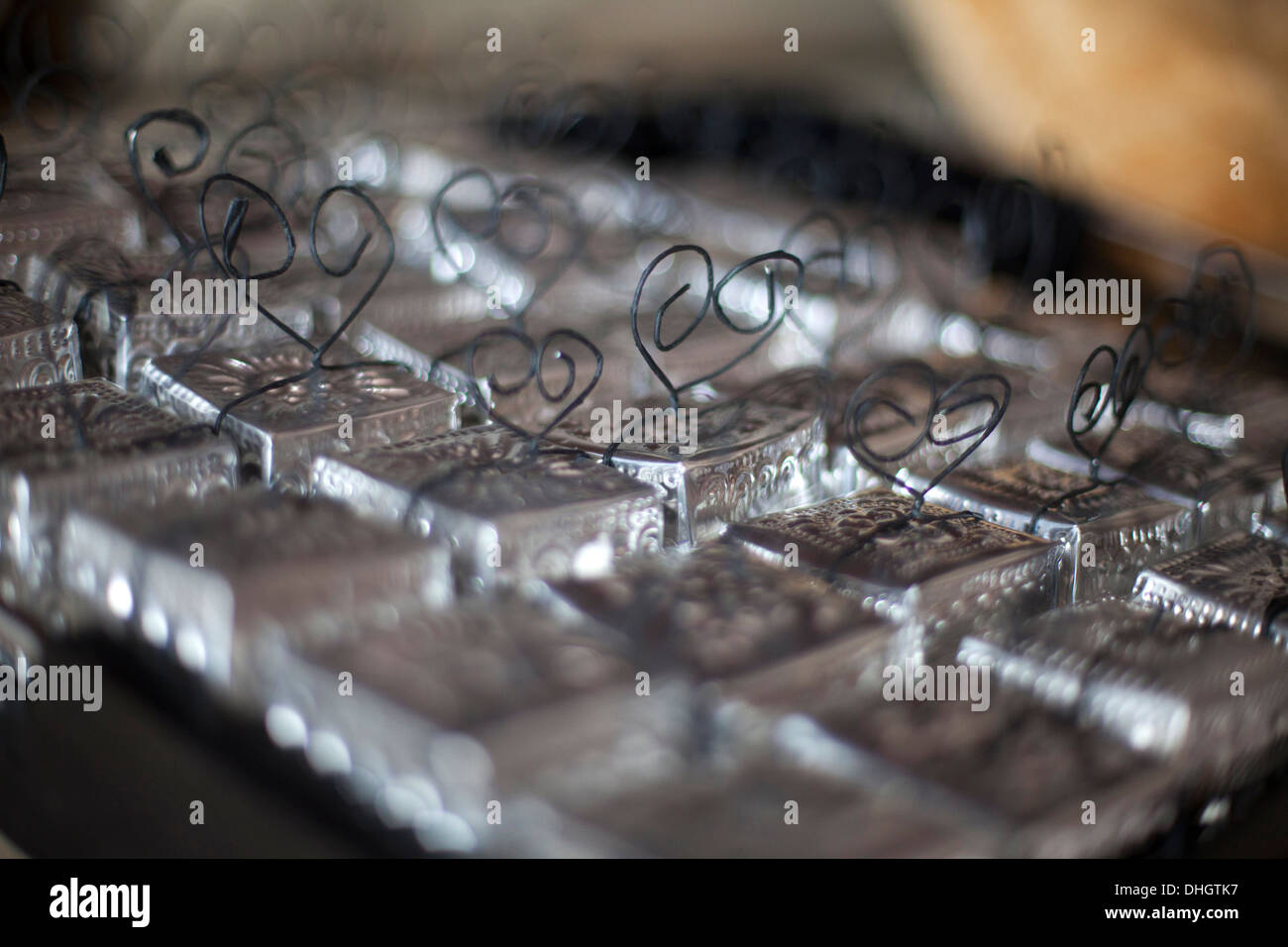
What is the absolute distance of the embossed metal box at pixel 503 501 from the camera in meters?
0.65

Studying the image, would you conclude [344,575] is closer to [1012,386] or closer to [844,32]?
[1012,386]

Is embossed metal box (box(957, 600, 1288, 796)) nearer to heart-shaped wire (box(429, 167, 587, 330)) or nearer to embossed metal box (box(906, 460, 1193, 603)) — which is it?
embossed metal box (box(906, 460, 1193, 603))

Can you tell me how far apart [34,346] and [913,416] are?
59 cm

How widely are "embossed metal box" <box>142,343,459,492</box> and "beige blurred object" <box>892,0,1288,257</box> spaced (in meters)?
0.91

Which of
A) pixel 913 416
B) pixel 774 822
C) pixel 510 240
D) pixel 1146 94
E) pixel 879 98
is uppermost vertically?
pixel 879 98

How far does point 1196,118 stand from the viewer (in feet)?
4.58

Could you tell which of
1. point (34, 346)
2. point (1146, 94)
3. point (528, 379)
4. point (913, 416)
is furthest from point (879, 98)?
point (34, 346)

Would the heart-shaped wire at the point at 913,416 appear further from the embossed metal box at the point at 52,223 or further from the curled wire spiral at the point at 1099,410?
the embossed metal box at the point at 52,223

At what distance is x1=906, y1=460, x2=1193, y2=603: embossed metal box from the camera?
750 mm

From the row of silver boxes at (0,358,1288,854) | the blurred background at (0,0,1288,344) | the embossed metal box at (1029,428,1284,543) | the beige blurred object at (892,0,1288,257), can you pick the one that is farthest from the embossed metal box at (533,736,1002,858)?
the beige blurred object at (892,0,1288,257)

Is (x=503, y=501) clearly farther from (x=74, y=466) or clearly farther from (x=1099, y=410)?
(x=1099, y=410)

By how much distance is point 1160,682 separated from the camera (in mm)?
578
